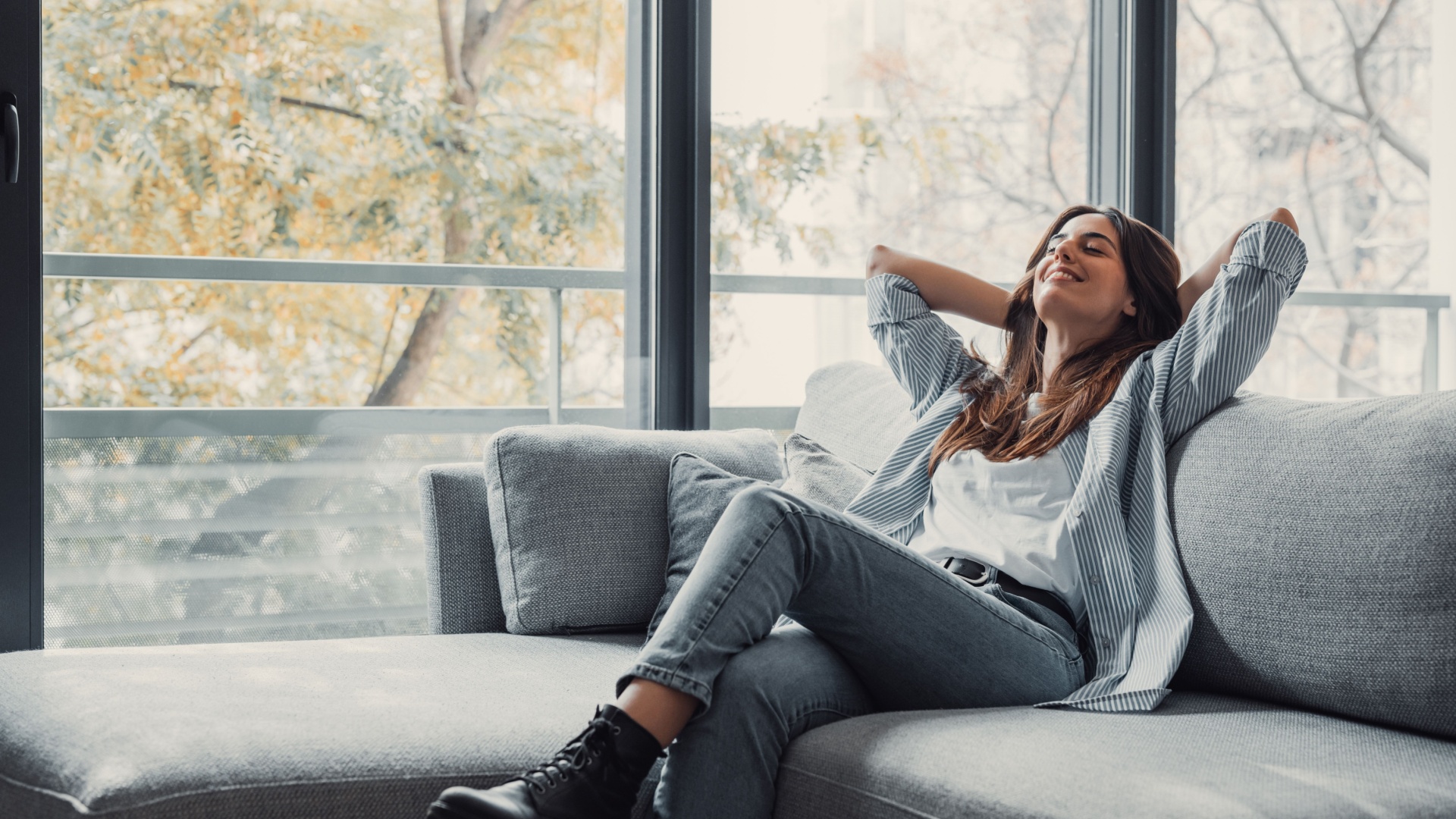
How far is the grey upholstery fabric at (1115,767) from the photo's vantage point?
1.09 metres

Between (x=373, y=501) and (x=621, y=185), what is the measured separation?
91 cm

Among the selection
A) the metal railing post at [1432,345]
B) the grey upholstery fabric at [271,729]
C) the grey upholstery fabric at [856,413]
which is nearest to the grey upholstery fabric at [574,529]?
the grey upholstery fabric at [271,729]

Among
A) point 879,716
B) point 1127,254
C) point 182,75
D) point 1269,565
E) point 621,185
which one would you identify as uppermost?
point 182,75

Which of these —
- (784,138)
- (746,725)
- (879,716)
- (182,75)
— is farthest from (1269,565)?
(182,75)

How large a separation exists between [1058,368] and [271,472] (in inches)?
64.0

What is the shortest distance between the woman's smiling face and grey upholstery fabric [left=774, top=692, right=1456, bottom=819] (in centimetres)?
69

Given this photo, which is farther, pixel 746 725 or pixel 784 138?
pixel 784 138

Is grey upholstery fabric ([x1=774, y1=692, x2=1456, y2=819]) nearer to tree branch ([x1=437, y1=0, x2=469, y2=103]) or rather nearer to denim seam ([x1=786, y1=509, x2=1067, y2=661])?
denim seam ([x1=786, y1=509, x2=1067, y2=661])

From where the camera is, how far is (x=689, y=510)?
1.96 metres

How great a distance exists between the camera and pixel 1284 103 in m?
3.27

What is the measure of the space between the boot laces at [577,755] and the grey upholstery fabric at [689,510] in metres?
0.57

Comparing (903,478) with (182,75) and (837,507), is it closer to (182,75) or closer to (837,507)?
(837,507)

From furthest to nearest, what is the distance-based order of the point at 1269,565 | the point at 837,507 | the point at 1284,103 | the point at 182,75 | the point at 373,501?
the point at 1284,103 < the point at 373,501 < the point at 182,75 < the point at 837,507 < the point at 1269,565

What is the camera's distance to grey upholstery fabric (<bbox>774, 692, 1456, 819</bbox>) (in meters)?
1.09
